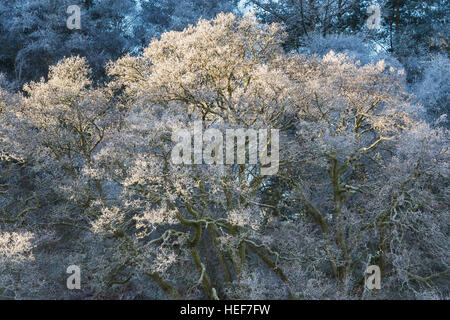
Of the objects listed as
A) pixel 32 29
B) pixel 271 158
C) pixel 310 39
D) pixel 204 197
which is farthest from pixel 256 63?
pixel 32 29

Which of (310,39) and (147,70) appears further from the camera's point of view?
(310,39)

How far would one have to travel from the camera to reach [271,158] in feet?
49.5

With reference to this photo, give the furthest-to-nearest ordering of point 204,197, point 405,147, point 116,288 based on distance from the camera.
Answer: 1. point 116,288
2. point 204,197
3. point 405,147

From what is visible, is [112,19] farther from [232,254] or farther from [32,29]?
[232,254]

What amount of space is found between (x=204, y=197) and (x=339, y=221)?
16.5 feet

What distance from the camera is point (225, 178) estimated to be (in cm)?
1381

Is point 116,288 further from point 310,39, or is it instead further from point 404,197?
point 310,39

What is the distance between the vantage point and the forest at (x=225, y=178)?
43.7 ft

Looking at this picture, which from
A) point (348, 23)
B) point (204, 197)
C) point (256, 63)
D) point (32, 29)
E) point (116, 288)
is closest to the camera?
Answer: point (204, 197)

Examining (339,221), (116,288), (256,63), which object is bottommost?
(116,288)

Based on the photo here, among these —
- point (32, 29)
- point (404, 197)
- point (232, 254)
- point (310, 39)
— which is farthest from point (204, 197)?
point (32, 29)

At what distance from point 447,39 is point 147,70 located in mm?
19625

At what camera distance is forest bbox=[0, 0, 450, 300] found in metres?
13.3

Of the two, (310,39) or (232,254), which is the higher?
(310,39)
